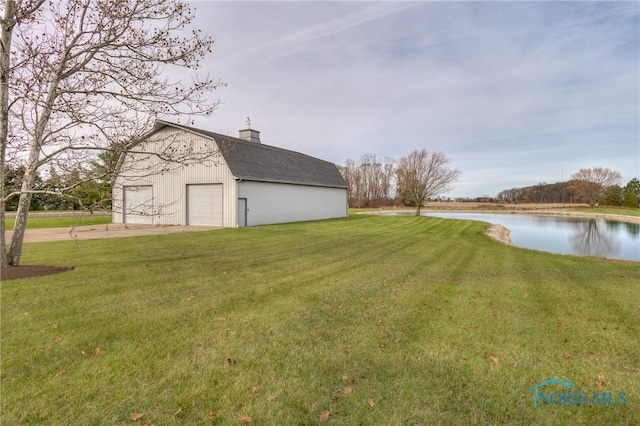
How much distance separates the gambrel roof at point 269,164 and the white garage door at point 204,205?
1.95m

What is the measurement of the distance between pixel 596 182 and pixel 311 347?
3173 inches

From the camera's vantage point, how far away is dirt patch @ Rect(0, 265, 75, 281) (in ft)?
20.7

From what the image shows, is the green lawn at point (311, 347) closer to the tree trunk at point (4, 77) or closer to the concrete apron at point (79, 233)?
the tree trunk at point (4, 77)

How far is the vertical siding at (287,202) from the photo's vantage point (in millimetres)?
19656

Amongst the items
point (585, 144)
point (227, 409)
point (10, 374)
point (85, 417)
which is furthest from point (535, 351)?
point (585, 144)

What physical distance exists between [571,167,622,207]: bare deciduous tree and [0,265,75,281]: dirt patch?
262ft

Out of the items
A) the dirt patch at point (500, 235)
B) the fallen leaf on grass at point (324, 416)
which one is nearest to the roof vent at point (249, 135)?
the dirt patch at point (500, 235)

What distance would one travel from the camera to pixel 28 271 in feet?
21.9

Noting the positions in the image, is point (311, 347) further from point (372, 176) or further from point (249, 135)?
point (372, 176)

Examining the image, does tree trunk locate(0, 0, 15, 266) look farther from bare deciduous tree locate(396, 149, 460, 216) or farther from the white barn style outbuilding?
bare deciduous tree locate(396, 149, 460, 216)

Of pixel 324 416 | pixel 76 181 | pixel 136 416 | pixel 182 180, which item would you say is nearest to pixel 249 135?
pixel 182 180

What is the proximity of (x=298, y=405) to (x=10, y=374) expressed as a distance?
2.75 meters

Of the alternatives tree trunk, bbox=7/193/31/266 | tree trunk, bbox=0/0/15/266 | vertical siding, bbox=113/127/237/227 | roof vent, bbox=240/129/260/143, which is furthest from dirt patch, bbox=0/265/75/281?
roof vent, bbox=240/129/260/143

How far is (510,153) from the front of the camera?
110 ft
